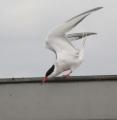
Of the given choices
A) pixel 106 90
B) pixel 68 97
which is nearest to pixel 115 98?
pixel 106 90

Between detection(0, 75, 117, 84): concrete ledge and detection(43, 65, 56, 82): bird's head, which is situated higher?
detection(0, 75, 117, 84): concrete ledge

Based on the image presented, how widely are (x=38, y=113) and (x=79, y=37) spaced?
2145mm

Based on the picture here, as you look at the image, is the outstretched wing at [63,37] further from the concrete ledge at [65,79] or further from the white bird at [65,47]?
the concrete ledge at [65,79]

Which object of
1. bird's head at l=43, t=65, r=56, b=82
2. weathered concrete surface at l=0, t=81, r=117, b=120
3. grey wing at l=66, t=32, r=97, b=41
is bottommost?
weathered concrete surface at l=0, t=81, r=117, b=120

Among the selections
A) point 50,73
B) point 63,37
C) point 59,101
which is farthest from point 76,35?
point 59,101

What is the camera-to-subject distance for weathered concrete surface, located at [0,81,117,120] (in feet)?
36.3

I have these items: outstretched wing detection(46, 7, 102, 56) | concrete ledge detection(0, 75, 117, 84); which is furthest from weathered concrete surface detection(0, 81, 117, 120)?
outstretched wing detection(46, 7, 102, 56)

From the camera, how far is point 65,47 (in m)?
12.5

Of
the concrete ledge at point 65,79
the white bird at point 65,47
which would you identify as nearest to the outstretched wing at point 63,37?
the white bird at point 65,47

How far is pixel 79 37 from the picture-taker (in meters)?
12.4

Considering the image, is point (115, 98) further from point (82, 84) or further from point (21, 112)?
point (21, 112)

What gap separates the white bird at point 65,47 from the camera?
12.2 meters

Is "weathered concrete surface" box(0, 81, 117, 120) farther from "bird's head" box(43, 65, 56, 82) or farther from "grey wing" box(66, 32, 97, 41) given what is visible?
"grey wing" box(66, 32, 97, 41)

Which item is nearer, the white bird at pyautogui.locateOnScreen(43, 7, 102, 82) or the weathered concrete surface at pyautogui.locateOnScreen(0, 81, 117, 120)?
the weathered concrete surface at pyautogui.locateOnScreen(0, 81, 117, 120)
